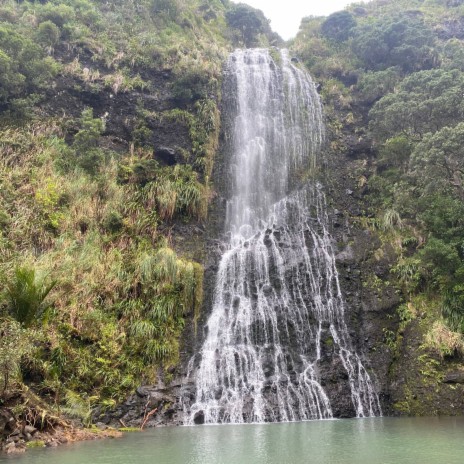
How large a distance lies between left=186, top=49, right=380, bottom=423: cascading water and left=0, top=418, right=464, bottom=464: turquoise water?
80.6 inches

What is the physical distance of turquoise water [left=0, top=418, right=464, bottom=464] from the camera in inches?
248

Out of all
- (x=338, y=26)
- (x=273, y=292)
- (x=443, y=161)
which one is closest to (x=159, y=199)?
(x=273, y=292)

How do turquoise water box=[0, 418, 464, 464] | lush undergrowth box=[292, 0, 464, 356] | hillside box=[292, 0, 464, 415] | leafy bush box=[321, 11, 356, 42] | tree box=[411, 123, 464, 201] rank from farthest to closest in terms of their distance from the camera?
leafy bush box=[321, 11, 356, 42] → tree box=[411, 123, 464, 201] → lush undergrowth box=[292, 0, 464, 356] → hillside box=[292, 0, 464, 415] → turquoise water box=[0, 418, 464, 464]

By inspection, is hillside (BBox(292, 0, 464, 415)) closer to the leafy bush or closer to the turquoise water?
the leafy bush

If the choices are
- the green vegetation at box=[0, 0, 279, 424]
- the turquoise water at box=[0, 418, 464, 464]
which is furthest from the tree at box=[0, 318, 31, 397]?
the turquoise water at box=[0, 418, 464, 464]

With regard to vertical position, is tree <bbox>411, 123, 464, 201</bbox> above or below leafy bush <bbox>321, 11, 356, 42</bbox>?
below

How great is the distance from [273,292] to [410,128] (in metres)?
11.2

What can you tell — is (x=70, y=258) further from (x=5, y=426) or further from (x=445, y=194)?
(x=445, y=194)

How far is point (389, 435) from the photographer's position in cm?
862

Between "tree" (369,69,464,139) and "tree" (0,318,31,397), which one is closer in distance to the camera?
"tree" (0,318,31,397)

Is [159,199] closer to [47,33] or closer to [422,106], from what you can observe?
[47,33]

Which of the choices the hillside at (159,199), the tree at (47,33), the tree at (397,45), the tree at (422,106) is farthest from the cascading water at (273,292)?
the tree at (47,33)

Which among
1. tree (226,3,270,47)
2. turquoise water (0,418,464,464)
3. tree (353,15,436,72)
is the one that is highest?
tree (226,3,270,47)

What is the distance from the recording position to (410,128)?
20.7 metres
